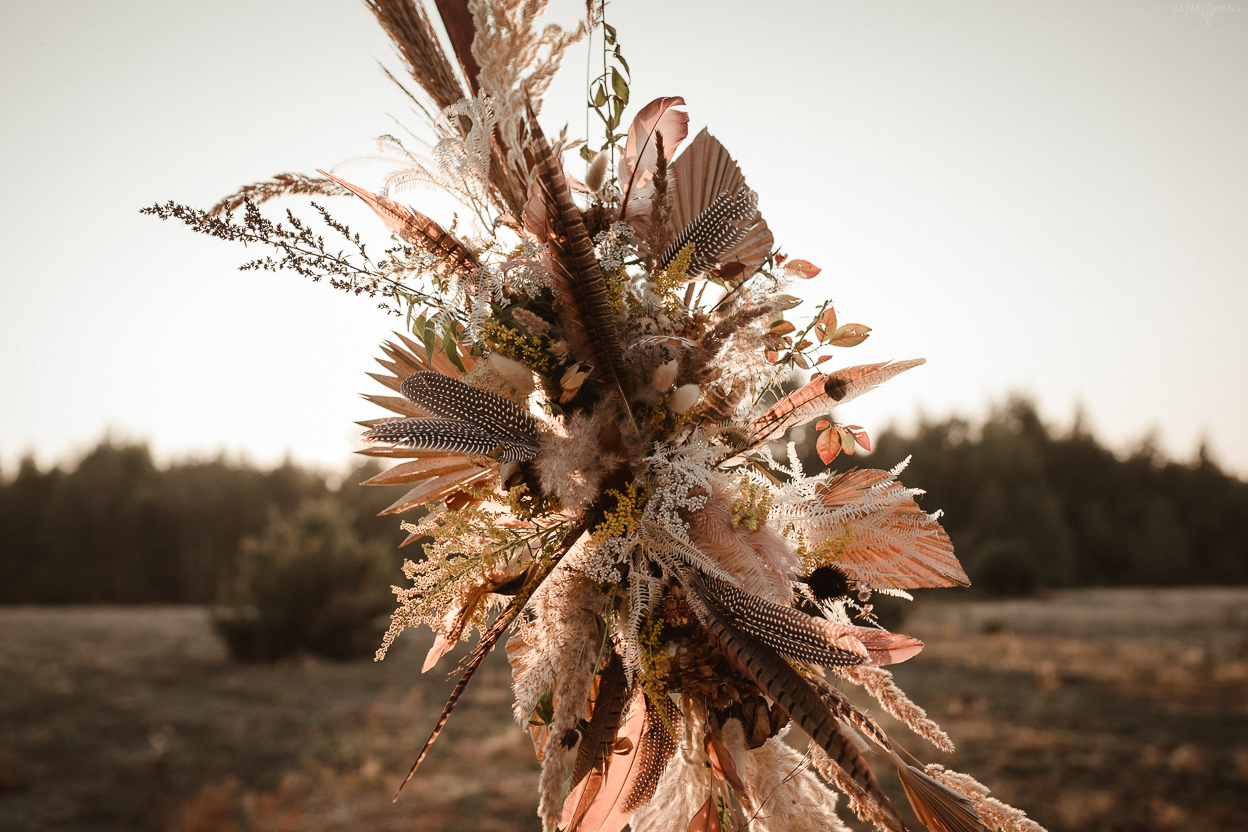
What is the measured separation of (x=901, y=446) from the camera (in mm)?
25641

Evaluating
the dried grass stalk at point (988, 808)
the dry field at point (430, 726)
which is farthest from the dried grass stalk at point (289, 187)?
the dry field at point (430, 726)

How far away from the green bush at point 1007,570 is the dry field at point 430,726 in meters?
3.81

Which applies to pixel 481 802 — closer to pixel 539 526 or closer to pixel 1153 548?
pixel 539 526

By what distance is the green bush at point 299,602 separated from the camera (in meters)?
14.6

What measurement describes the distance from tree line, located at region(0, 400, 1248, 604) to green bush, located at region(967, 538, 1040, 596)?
1.81m

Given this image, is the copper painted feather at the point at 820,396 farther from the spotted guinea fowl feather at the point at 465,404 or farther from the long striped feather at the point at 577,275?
the spotted guinea fowl feather at the point at 465,404

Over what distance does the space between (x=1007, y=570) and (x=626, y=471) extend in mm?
22719

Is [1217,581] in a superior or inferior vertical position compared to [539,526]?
inferior

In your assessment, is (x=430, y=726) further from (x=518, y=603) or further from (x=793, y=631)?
(x=793, y=631)

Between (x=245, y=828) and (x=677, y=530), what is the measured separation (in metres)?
9.01

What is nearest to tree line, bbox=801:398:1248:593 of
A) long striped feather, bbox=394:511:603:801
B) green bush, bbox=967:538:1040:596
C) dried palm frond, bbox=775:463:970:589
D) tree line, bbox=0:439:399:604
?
green bush, bbox=967:538:1040:596

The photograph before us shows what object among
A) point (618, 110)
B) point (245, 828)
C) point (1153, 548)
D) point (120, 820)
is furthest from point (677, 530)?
point (1153, 548)

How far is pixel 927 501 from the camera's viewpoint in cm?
2369

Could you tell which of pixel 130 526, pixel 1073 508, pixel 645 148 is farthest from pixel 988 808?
pixel 130 526
